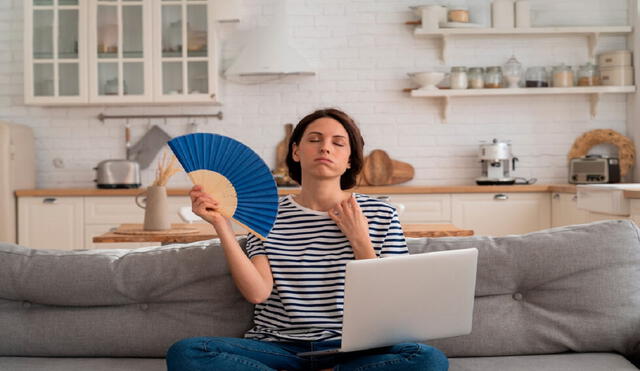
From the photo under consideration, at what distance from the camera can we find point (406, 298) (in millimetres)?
1593

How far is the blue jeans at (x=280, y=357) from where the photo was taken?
163 cm

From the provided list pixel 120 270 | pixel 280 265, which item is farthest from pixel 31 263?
pixel 280 265

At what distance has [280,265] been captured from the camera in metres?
1.90

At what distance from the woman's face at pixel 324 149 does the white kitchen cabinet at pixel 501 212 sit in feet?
10.1

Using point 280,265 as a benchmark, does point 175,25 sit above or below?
above

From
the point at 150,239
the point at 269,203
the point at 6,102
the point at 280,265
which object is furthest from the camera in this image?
the point at 6,102

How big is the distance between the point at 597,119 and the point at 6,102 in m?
4.70

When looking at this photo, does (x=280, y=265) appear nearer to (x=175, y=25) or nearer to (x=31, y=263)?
(x=31, y=263)

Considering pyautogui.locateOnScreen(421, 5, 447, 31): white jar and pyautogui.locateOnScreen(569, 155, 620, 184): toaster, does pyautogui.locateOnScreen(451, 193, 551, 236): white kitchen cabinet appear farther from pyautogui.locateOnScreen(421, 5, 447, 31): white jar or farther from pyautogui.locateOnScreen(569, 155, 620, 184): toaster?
pyautogui.locateOnScreen(421, 5, 447, 31): white jar

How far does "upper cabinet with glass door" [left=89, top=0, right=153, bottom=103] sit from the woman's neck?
11.6 ft

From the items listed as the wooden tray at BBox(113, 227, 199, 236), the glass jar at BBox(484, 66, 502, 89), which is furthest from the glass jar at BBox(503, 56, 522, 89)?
the wooden tray at BBox(113, 227, 199, 236)

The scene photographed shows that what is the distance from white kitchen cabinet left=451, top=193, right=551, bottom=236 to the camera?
490cm

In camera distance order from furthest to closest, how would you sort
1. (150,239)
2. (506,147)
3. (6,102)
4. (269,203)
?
A: (6,102) < (506,147) < (150,239) < (269,203)

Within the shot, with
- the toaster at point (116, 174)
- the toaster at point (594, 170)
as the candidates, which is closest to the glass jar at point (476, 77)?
the toaster at point (594, 170)
